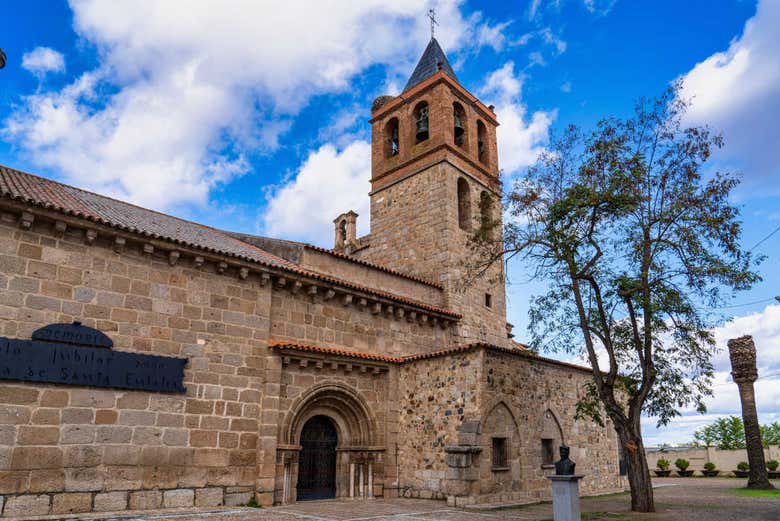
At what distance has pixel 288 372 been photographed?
11.8m

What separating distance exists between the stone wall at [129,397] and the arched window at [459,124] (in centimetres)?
1163

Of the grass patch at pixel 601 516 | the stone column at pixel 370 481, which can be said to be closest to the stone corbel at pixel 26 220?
the stone column at pixel 370 481

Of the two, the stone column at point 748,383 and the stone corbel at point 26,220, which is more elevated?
the stone corbel at point 26,220

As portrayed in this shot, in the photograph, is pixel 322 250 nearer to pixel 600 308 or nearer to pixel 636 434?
pixel 600 308

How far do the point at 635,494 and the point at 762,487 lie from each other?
9050mm

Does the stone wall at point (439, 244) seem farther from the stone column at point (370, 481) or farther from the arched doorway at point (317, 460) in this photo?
the arched doorway at point (317, 460)

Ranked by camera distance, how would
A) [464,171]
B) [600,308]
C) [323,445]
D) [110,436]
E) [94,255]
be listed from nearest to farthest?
[110,436]
[94,255]
[600,308]
[323,445]
[464,171]

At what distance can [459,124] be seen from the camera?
2020cm

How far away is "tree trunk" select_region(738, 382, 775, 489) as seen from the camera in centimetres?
1664

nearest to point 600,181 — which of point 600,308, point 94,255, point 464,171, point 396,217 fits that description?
point 600,308

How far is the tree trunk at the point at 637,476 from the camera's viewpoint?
10.6 m

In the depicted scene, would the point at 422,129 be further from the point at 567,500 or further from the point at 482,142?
the point at 567,500

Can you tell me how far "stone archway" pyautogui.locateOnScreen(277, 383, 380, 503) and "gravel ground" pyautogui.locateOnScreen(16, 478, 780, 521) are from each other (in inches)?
24.4

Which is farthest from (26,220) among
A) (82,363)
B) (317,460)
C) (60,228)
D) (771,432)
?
(771,432)
